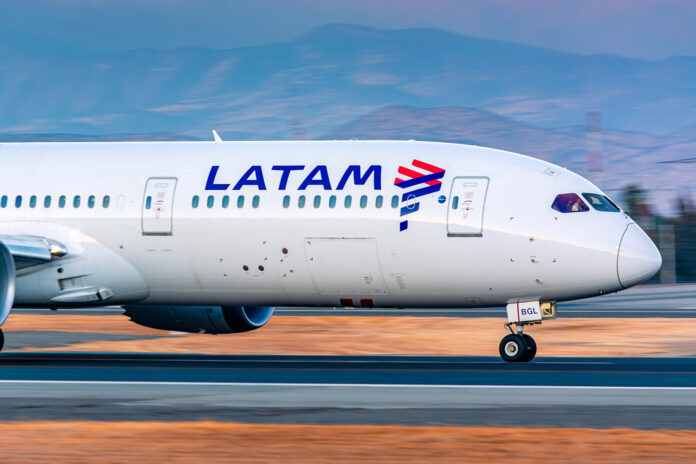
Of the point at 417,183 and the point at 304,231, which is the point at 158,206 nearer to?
the point at 304,231

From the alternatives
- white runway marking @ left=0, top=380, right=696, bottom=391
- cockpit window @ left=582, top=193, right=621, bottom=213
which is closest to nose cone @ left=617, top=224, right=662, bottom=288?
cockpit window @ left=582, top=193, right=621, bottom=213

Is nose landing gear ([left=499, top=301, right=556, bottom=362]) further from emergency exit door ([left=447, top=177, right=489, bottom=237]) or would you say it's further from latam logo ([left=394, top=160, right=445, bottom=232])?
latam logo ([left=394, top=160, right=445, bottom=232])

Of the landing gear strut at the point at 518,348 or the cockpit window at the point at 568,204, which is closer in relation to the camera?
the cockpit window at the point at 568,204

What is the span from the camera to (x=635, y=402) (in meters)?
17.0

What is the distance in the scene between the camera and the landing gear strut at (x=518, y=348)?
74.7 feet

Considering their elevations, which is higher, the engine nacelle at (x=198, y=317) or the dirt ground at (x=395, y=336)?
the engine nacelle at (x=198, y=317)

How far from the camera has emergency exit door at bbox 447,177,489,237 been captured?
22594mm

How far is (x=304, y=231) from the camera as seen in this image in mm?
23594

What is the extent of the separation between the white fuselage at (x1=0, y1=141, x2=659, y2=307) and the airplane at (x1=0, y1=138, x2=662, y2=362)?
0.03 metres

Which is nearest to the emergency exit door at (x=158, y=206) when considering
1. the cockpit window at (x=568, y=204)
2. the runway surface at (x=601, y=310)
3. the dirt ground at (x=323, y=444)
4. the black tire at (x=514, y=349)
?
the black tire at (x=514, y=349)

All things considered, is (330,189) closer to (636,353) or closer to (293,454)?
(636,353)

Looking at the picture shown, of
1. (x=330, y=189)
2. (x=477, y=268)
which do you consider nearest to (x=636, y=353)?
(x=477, y=268)

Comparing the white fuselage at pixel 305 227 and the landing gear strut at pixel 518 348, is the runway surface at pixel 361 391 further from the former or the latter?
the white fuselage at pixel 305 227

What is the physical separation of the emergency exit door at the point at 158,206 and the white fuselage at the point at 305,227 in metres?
0.04
